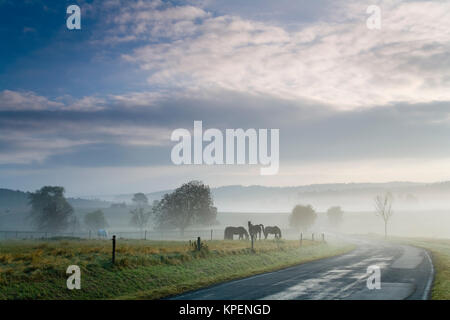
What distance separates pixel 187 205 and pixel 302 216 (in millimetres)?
48153

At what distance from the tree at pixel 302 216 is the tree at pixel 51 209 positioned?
237 feet

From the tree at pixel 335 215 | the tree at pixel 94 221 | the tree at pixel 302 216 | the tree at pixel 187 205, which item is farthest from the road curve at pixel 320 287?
the tree at pixel 335 215

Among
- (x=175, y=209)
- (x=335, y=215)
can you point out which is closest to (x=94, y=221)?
(x=175, y=209)

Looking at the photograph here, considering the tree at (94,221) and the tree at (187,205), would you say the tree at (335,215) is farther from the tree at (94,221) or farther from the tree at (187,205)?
the tree at (94,221)

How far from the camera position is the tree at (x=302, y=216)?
123562 mm

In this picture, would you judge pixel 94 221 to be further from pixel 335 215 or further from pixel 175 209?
pixel 335 215

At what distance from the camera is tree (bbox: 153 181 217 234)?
306ft

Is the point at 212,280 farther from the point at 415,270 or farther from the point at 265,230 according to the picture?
the point at 265,230

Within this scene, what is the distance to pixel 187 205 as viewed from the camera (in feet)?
307

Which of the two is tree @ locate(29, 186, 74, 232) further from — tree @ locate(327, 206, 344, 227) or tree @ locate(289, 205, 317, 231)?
tree @ locate(327, 206, 344, 227)

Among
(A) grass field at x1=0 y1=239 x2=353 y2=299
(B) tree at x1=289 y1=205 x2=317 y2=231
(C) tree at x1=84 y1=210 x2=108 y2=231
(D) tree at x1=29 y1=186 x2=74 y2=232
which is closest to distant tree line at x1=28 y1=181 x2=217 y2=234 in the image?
(D) tree at x1=29 y1=186 x2=74 y2=232
